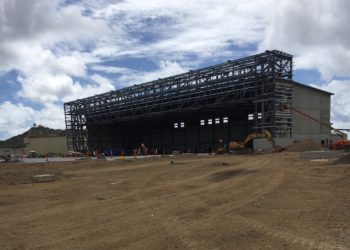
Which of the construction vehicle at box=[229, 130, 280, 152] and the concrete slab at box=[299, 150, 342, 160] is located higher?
the construction vehicle at box=[229, 130, 280, 152]

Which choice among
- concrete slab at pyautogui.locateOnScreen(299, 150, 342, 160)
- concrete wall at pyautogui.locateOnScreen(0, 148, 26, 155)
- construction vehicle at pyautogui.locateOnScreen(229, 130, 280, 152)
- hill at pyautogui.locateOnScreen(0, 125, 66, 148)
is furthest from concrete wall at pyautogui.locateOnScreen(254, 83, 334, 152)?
hill at pyautogui.locateOnScreen(0, 125, 66, 148)

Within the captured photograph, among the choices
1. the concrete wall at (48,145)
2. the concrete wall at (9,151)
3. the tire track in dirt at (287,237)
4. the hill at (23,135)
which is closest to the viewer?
the tire track in dirt at (287,237)

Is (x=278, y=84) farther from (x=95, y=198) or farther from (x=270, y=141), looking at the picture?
(x=95, y=198)

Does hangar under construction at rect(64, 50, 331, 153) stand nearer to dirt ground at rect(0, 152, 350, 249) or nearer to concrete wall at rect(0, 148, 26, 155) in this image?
concrete wall at rect(0, 148, 26, 155)

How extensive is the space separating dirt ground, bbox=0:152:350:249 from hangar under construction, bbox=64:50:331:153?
34868 millimetres

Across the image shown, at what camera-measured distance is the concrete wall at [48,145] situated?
93.7m

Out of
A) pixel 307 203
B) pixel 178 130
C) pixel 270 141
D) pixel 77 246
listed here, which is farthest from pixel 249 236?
pixel 178 130

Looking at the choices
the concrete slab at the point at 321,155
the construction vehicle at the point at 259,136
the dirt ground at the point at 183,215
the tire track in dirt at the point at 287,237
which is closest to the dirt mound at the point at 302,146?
the construction vehicle at the point at 259,136

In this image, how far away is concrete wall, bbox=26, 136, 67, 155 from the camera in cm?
9369

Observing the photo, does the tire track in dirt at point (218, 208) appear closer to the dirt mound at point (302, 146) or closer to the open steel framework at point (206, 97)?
the dirt mound at point (302, 146)

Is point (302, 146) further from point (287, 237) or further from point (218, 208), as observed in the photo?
point (287, 237)

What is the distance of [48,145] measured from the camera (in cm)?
9506

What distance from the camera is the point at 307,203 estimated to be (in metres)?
11.8

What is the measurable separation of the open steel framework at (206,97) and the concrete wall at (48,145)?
5.27 m
